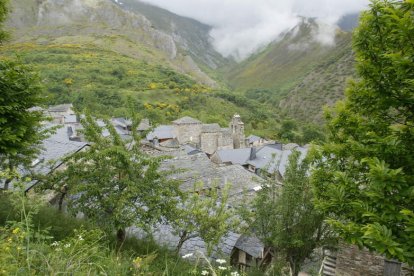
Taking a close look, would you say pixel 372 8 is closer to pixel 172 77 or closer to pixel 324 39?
pixel 172 77

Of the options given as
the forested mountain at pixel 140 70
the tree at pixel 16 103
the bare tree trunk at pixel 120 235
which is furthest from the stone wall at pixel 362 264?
the forested mountain at pixel 140 70

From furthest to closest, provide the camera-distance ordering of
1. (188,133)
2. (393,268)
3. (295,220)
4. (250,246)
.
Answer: (188,133), (250,246), (295,220), (393,268)

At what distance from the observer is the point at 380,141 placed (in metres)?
5.75

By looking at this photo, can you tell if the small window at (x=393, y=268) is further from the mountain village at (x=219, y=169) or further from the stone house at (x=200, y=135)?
the stone house at (x=200, y=135)

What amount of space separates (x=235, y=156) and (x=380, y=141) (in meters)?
39.3

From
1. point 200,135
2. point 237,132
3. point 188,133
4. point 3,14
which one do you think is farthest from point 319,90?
point 3,14

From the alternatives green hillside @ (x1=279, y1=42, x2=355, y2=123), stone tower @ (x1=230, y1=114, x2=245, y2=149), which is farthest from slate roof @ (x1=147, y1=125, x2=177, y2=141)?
green hillside @ (x1=279, y1=42, x2=355, y2=123)

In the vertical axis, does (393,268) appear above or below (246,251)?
above

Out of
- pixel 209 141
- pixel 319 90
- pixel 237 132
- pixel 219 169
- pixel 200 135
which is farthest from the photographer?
pixel 319 90

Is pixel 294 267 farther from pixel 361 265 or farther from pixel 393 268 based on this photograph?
pixel 393 268

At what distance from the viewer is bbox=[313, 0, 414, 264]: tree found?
5004 millimetres

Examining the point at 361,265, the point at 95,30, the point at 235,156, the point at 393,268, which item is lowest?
the point at 235,156

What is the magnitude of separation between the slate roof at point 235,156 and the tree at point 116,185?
109ft

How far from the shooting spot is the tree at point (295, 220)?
40.3 feet
